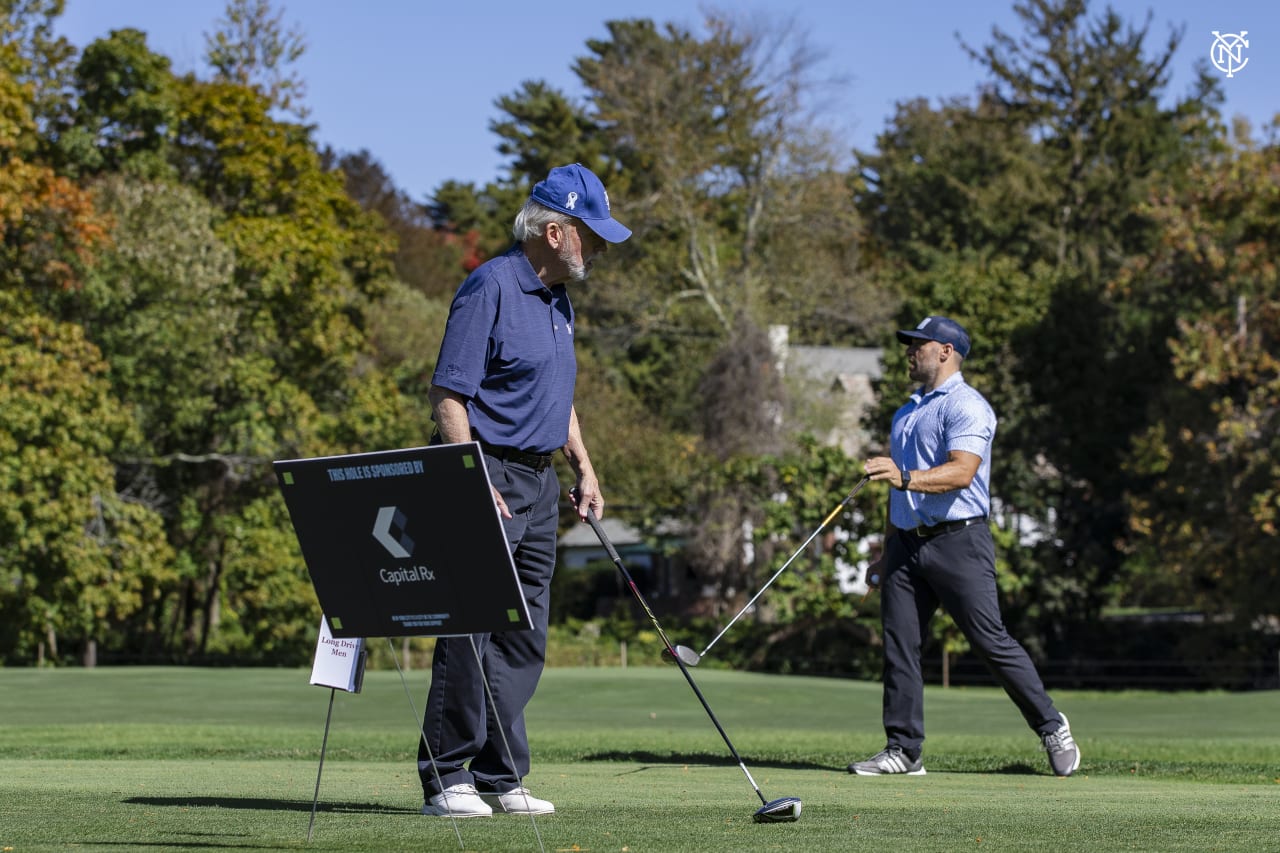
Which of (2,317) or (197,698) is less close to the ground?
(2,317)

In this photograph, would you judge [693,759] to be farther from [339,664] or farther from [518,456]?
[339,664]

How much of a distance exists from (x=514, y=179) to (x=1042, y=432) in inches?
1199

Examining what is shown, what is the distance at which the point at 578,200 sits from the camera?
5895 millimetres

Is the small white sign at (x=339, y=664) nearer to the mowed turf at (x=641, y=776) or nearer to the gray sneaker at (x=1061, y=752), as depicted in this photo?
the mowed turf at (x=641, y=776)

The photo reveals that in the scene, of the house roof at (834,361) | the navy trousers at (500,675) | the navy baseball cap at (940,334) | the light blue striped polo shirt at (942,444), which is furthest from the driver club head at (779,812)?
the house roof at (834,361)

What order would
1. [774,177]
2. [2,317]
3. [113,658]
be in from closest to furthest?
[2,317], [113,658], [774,177]

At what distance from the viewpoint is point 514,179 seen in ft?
203

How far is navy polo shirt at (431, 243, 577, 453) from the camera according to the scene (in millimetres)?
5703

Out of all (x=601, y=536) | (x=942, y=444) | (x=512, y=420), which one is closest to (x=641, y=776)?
(x=601, y=536)

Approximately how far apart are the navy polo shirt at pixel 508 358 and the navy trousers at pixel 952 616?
120 inches

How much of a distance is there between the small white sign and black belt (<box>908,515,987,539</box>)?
3.75 meters

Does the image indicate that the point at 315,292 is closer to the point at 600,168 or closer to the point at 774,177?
the point at 774,177

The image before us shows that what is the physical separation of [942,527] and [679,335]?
38.2 meters

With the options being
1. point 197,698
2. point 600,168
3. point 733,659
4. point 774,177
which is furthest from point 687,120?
point 197,698
